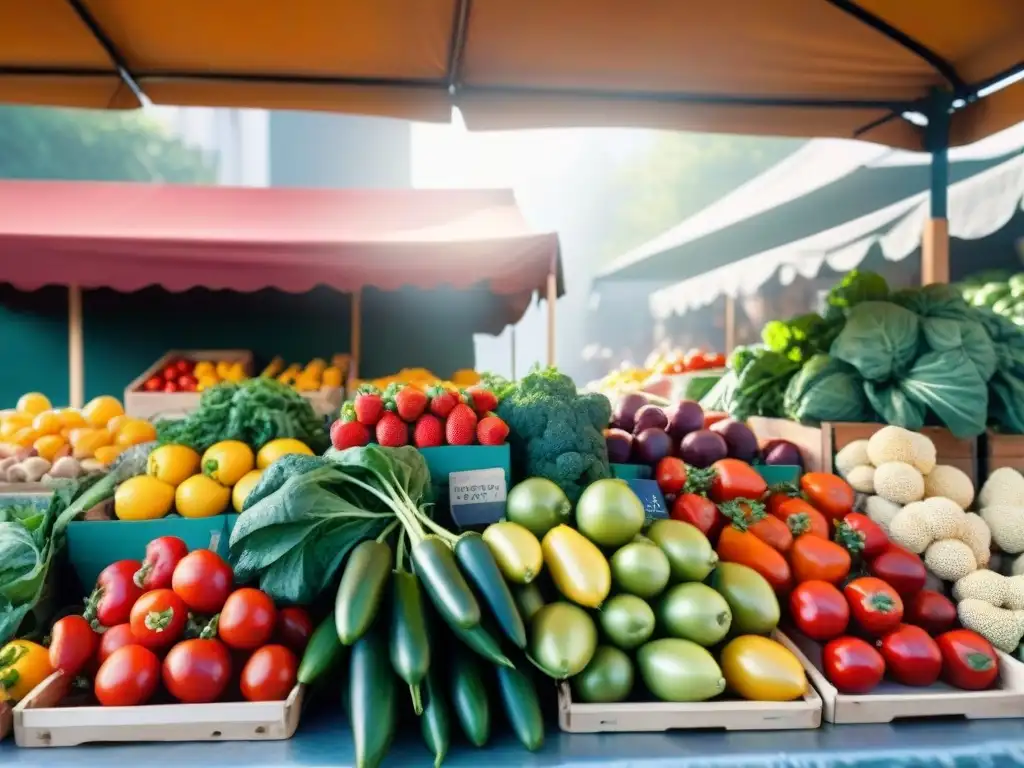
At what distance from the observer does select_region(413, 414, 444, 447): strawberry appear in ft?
6.63

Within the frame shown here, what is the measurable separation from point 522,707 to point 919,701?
97 centimetres

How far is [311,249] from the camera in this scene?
4586mm

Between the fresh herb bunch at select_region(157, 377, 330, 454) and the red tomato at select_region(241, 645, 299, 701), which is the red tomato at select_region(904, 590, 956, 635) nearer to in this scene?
the red tomato at select_region(241, 645, 299, 701)

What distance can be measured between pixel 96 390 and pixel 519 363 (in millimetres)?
18291

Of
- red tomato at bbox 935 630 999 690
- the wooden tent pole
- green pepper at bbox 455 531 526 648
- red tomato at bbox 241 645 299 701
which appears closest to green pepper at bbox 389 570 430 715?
green pepper at bbox 455 531 526 648

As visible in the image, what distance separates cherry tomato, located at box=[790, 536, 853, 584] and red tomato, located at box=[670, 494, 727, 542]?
24 cm

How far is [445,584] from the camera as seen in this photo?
4.81 ft

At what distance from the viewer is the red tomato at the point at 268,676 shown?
1.48 meters

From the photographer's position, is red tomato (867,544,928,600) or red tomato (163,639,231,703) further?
red tomato (867,544,928,600)

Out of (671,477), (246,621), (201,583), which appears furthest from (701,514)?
(201,583)

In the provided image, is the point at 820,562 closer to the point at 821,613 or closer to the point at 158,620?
the point at 821,613

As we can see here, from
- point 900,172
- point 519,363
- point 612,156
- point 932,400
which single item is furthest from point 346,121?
point 932,400

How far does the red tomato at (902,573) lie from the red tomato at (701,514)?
0.46 meters

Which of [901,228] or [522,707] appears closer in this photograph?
[522,707]
